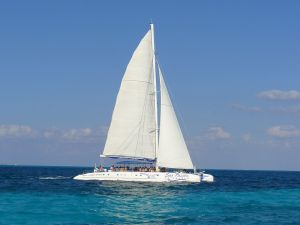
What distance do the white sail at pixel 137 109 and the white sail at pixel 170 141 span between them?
1.59 m

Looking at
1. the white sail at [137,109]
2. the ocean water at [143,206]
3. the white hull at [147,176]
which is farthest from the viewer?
the white sail at [137,109]

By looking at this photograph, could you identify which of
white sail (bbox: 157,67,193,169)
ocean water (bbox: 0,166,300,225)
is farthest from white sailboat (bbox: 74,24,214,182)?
ocean water (bbox: 0,166,300,225)

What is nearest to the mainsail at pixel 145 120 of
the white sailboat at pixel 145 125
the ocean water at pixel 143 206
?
the white sailboat at pixel 145 125

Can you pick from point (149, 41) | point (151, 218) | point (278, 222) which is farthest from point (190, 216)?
point (149, 41)

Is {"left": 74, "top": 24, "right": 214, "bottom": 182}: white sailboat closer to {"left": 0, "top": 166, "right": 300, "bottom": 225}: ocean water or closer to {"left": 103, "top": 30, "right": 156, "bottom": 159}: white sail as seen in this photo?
{"left": 103, "top": 30, "right": 156, "bottom": 159}: white sail

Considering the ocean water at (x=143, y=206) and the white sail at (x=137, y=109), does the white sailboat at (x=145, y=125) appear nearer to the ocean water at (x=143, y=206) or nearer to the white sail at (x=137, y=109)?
the white sail at (x=137, y=109)

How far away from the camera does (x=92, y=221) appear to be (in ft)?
133

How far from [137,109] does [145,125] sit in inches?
97.0

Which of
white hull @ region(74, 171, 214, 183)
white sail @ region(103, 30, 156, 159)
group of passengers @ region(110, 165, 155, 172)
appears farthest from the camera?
white sail @ region(103, 30, 156, 159)

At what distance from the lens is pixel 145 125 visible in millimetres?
75812

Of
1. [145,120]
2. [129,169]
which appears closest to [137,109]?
[145,120]

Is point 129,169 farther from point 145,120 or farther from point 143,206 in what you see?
point 143,206

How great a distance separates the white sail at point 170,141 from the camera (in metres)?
73.8

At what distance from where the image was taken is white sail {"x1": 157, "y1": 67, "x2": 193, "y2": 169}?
242 feet
